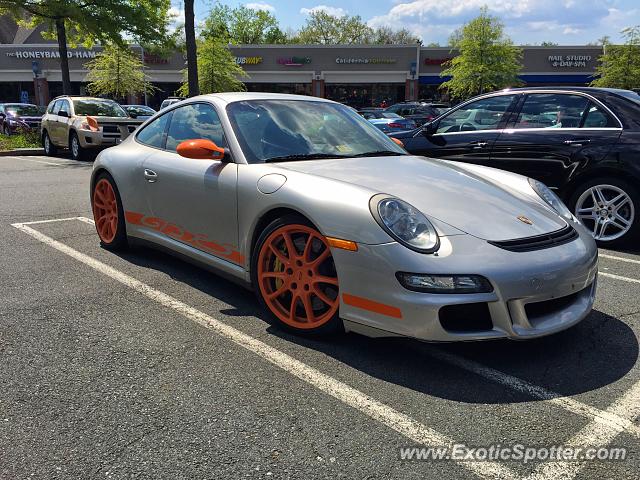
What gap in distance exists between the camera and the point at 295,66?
1720 inches

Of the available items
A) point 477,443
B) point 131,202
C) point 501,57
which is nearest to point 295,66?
point 501,57

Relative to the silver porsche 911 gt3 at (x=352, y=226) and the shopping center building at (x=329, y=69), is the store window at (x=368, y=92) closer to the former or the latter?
the shopping center building at (x=329, y=69)

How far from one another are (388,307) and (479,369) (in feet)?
1.96

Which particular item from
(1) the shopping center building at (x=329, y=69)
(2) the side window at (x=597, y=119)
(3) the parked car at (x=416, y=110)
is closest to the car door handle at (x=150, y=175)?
(2) the side window at (x=597, y=119)

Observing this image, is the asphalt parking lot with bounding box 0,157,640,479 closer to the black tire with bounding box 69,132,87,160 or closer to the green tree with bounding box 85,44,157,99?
the black tire with bounding box 69,132,87,160

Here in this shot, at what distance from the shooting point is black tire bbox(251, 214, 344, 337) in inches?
121

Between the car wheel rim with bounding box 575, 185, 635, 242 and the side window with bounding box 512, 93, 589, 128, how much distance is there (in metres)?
0.78

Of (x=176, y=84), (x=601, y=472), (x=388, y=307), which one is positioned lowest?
(x=601, y=472)

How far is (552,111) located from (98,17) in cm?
1586

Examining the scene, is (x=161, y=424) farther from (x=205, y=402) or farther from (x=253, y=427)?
(x=253, y=427)

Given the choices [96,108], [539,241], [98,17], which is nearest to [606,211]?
[539,241]

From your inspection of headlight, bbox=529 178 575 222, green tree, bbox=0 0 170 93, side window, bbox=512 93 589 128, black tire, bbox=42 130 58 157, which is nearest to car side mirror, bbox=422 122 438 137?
side window, bbox=512 93 589 128

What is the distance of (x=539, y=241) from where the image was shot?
2988 mm

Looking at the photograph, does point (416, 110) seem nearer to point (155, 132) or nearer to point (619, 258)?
point (619, 258)
